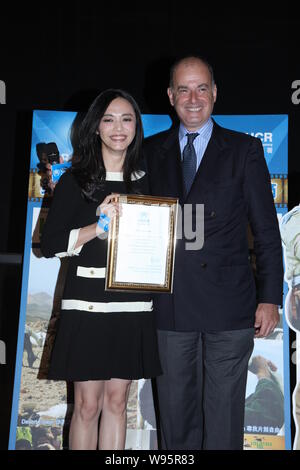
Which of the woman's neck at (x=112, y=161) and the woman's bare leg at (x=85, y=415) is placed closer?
the woman's bare leg at (x=85, y=415)

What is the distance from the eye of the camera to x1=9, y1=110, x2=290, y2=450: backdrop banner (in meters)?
2.89

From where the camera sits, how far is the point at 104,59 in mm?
4035

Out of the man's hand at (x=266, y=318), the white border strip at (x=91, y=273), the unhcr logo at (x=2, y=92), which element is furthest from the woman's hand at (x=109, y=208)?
the unhcr logo at (x=2, y=92)

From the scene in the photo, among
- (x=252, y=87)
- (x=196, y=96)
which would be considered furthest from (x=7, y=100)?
(x=196, y=96)

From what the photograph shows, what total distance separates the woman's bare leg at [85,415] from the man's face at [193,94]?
119 centimetres

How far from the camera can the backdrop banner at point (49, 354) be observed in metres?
2.89

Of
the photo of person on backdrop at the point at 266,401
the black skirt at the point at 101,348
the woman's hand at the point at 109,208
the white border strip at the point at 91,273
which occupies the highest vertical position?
the woman's hand at the point at 109,208

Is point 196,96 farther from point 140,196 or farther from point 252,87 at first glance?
point 252,87

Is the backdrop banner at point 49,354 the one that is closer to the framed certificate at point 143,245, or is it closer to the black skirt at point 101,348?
the black skirt at point 101,348

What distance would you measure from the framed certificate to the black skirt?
5.7 inches

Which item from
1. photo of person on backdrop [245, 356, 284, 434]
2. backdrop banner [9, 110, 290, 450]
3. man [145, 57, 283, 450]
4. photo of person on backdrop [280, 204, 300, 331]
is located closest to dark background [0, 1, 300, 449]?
backdrop banner [9, 110, 290, 450]

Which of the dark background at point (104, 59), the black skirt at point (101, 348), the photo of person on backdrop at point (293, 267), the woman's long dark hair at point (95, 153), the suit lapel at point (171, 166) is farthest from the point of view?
the dark background at point (104, 59)

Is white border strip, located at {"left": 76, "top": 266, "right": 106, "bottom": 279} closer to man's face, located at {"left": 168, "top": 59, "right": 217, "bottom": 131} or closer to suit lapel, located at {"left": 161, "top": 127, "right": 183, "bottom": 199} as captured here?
suit lapel, located at {"left": 161, "top": 127, "right": 183, "bottom": 199}

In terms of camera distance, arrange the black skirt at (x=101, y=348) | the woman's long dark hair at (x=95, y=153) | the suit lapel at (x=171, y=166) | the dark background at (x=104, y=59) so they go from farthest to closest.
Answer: the dark background at (x=104, y=59) < the suit lapel at (x=171, y=166) < the woman's long dark hair at (x=95, y=153) < the black skirt at (x=101, y=348)
